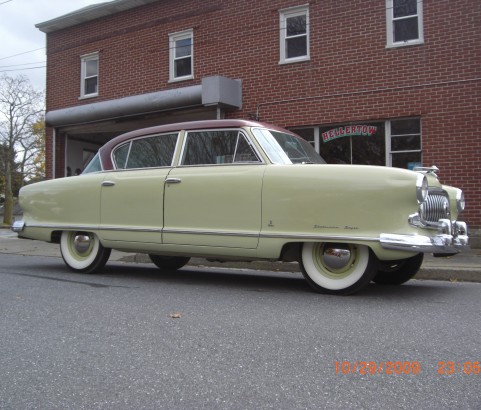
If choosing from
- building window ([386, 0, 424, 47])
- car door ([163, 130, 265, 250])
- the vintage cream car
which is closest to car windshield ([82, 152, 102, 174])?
the vintage cream car

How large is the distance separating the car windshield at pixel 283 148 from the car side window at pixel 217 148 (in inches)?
6.3

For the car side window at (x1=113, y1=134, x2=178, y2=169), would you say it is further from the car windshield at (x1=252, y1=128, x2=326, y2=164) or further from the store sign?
the store sign

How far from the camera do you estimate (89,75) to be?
1544 cm

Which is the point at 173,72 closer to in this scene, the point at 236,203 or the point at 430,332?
the point at 236,203

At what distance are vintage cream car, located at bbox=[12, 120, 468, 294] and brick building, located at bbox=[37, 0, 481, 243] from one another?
5.54 meters

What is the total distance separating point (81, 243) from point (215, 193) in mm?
2301

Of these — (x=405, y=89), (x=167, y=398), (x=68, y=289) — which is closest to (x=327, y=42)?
(x=405, y=89)

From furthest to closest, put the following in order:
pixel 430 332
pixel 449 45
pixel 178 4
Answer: pixel 178 4
pixel 449 45
pixel 430 332

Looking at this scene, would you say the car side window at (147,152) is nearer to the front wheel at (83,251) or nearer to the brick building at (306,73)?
the front wheel at (83,251)

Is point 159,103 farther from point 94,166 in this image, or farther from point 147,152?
point 147,152

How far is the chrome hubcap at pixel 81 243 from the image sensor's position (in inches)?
254

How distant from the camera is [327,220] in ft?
15.3

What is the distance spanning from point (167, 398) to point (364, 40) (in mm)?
10162

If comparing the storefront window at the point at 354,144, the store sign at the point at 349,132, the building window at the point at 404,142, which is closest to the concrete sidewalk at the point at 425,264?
the building window at the point at 404,142
